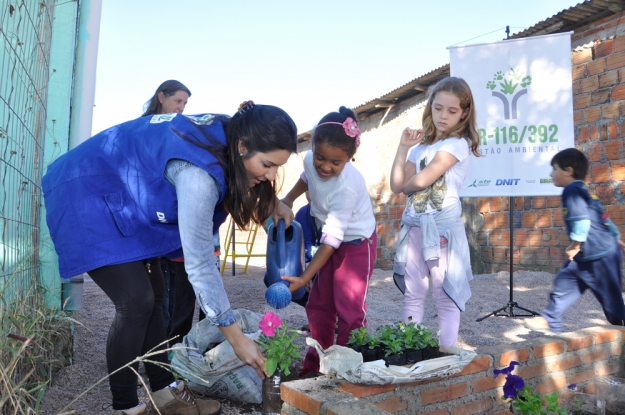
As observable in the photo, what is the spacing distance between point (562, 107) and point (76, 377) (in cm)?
419

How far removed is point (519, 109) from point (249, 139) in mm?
3665

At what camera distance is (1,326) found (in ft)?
5.94

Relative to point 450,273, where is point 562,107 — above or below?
above

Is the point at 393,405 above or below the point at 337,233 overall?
below

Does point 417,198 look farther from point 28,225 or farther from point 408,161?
point 28,225

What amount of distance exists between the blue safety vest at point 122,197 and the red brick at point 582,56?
5011 mm

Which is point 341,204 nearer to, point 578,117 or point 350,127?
point 350,127

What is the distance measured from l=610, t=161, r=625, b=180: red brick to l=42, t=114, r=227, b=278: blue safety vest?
15.6ft

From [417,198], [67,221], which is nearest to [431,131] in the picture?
[417,198]

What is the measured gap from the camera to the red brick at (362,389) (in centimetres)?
187

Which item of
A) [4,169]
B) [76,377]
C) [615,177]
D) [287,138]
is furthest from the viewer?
[615,177]

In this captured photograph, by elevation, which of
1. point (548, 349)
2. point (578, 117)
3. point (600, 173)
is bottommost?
point (548, 349)

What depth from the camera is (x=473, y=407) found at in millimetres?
2289

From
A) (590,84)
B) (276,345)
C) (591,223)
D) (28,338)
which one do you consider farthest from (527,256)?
(28,338)
